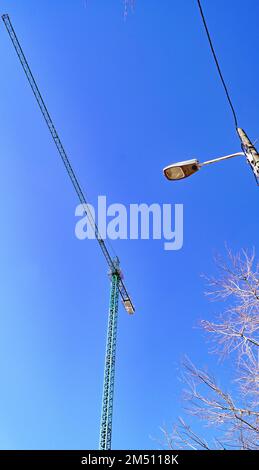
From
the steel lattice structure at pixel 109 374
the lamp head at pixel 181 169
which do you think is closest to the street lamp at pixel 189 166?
the lamp head at pixel 181 169

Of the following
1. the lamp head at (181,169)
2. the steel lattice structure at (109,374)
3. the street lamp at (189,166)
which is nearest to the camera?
the street lamp at (189,166)

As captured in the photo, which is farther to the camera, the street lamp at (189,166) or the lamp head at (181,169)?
the lamp head at (181,169)

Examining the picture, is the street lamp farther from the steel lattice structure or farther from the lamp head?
the steel lattice structure

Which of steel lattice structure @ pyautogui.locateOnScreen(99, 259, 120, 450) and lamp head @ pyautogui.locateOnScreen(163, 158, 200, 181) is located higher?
steel lattice structure @ pyautogui.locateOnScreen(99, 259, 120, 450)

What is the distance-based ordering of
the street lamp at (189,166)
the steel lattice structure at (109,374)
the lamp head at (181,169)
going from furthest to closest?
the steel lattice structure at (109,374) < the lamp head at (181,169) < the street lamp at (189,166)

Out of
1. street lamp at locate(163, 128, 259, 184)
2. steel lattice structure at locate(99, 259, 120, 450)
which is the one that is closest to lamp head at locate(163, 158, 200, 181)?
street lamp at locate(163, 128, 259, 184)

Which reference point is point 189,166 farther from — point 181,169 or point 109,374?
point 109,374

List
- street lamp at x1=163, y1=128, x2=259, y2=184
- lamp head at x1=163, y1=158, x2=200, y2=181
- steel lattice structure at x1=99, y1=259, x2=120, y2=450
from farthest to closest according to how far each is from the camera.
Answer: steel lattice structure at x1=99, y1=259, x2=120, y2=450 < lamp head at x1=163, y1=158, x2=200, y2=181 < street lamp at x1=163, y1=128, x2=259, y2=184

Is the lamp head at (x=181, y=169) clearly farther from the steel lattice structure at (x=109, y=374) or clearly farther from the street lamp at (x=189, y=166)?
the steel lattice structure at (x=109, y=374)

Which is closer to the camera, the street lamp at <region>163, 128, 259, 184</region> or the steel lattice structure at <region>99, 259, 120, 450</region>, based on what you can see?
the street lamp at <region>163, 128, 259, 184</region>

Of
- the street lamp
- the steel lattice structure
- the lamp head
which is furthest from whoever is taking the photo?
the steel lattice structure
